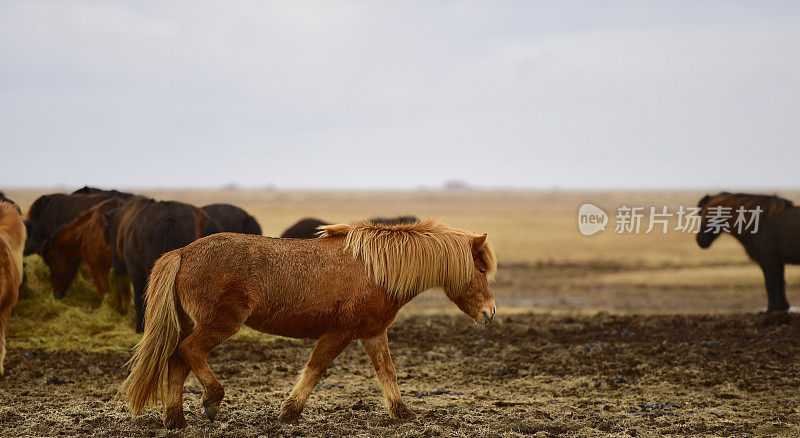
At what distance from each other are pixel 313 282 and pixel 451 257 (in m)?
1.03

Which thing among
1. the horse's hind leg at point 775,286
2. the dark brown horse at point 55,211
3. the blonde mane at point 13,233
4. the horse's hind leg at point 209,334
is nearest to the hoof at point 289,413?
the horse's hind leg at point 209,334

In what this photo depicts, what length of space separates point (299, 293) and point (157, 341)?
99 cm

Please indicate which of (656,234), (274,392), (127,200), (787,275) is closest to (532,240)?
(656,234)

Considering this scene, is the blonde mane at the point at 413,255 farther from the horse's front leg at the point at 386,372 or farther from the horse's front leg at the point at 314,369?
the horse's front leg at the point at 314,369

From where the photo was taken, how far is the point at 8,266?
671cm

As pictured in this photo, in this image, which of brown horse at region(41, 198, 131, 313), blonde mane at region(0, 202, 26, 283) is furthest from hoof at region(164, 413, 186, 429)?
brown horse at region(41, 198, 131, 313)

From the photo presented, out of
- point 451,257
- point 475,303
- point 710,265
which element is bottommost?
point 710,265

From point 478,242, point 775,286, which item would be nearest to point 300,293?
point 478,242

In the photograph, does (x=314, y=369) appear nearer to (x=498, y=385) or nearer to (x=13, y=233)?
(x=498, y=385)

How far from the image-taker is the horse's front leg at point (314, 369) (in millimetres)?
5055

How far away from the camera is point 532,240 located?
26.0 meters

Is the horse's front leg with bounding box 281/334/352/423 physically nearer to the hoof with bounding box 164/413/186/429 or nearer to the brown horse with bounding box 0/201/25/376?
the hoof with bounding box 164/413/186/429

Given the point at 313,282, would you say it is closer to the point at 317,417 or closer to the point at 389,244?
the point at 389,244

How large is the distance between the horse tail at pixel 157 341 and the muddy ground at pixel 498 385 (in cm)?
42
